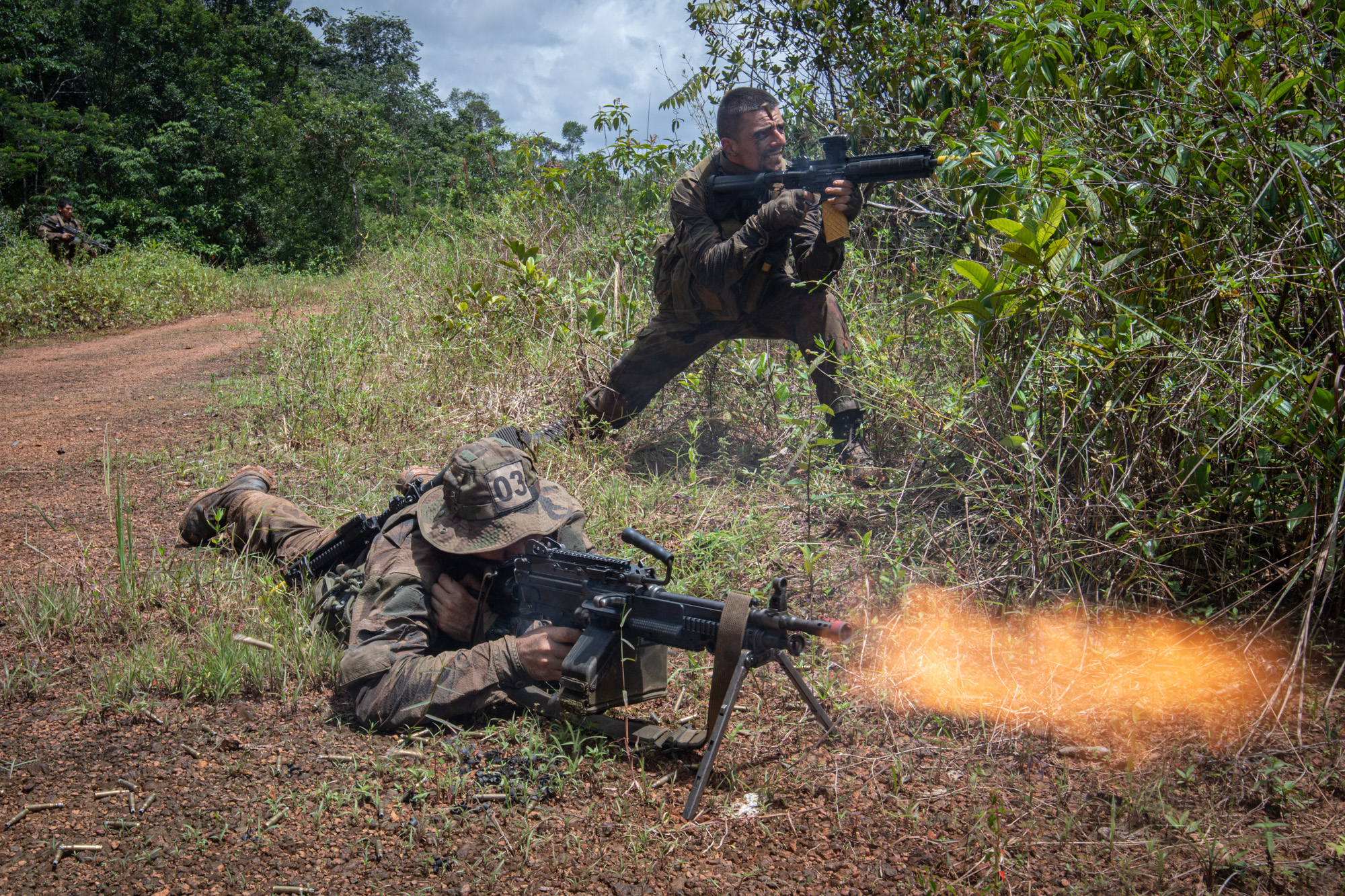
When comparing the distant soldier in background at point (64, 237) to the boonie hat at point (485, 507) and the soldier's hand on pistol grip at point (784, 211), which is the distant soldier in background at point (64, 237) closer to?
the soldier's hand on pistol grip at point (784, 211)

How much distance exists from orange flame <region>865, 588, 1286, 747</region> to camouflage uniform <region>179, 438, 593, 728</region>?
1267mm

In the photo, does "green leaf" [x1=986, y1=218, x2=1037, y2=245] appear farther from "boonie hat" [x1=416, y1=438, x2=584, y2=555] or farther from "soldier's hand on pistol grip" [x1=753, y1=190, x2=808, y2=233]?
"soldier's hand on pistol grip" [x1=753, y1=190, x2=808, y2=233]

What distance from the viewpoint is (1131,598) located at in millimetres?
2854

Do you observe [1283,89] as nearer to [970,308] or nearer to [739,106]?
[970,308]

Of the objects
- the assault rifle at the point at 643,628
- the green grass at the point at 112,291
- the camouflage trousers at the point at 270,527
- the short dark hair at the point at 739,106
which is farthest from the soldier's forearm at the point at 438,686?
the green grass at the point at 112,291

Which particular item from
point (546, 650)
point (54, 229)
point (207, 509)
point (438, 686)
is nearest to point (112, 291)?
point (54, 229)

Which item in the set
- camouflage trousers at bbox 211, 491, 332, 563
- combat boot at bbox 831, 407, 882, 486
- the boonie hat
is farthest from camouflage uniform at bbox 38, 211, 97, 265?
combat boot at bbox 831, 407, 882, 486

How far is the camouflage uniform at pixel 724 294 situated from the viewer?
4586mm

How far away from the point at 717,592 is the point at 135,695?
2.12m

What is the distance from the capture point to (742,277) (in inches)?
186

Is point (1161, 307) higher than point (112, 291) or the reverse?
the reverse

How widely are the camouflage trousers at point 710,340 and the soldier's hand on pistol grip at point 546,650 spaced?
2113 millimetres

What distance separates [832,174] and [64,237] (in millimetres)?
14508

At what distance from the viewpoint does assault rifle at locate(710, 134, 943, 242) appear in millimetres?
3785
